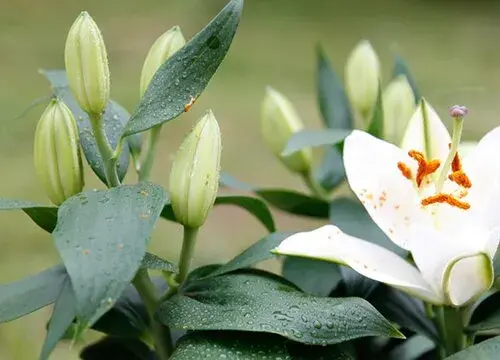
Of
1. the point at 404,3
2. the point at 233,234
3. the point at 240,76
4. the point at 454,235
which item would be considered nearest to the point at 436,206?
the point at 454,235

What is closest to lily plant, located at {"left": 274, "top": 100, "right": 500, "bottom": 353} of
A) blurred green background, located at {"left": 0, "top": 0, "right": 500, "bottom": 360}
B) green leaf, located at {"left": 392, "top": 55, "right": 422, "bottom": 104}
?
green leaf, located at {"left": 392, "top": 55, "right": 422, "bottom": 104}

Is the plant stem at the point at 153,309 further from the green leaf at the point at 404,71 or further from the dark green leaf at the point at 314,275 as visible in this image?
the green leaf at the point at 404,71

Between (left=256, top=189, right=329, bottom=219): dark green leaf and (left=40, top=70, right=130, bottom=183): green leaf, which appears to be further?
(left=256, top=189, right=329, bottom=219): dark green leaf

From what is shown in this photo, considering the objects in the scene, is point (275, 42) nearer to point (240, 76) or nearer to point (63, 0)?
point (240, 76)

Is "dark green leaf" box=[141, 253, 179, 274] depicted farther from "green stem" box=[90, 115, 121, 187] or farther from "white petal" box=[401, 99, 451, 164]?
"white petal" box=[401, 99, 451, 164]

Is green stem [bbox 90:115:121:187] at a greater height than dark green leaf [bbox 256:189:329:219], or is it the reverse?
green stem [bbox 90:115:121:187]

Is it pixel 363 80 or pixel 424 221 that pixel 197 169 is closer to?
pixel 424 221
